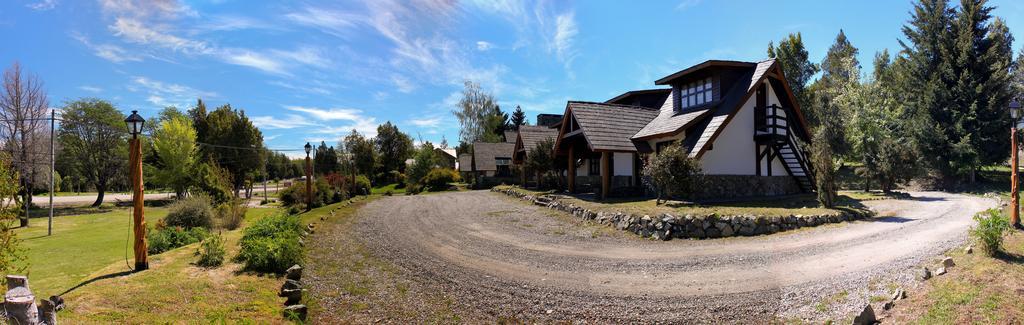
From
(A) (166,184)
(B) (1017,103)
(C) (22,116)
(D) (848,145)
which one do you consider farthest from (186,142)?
(D) (848,145)

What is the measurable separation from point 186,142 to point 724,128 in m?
42.8

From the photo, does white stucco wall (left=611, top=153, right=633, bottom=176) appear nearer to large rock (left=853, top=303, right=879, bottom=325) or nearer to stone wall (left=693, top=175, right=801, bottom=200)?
stone wall (left=693, top=175, right=801, bottom=200)

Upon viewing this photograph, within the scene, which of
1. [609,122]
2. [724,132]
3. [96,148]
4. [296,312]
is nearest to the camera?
[296,312]

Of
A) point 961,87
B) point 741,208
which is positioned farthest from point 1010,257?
point 961,87

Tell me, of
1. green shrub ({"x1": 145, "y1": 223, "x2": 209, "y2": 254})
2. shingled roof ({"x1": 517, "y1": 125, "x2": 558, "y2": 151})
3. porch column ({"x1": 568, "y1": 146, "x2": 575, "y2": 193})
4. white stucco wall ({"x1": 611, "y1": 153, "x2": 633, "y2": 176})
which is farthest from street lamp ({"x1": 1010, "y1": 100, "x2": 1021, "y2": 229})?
shingled roof ({"x1": 517, "y1": 125, "x2": 558, "y2": 151})

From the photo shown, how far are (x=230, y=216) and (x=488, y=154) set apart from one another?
33196 millimetres

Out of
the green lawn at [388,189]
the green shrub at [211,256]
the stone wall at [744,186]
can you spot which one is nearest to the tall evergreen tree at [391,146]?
the green lawn at [388,189]

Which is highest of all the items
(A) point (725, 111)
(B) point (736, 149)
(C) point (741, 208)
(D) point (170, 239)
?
(A) point (725, 111)

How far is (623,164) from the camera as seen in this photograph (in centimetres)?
2402

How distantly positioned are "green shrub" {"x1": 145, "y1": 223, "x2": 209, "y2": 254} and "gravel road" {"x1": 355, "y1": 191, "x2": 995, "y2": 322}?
4.83 meters

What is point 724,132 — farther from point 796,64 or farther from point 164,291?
point 796,64

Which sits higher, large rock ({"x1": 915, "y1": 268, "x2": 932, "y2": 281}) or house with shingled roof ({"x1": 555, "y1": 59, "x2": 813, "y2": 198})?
house with shingled roof ({"x1": 555, "y1": 59, "x2": 813, "y2": 198})

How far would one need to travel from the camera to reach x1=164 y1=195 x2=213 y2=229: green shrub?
15.1 meters

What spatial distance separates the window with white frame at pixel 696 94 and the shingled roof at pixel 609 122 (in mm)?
2571
